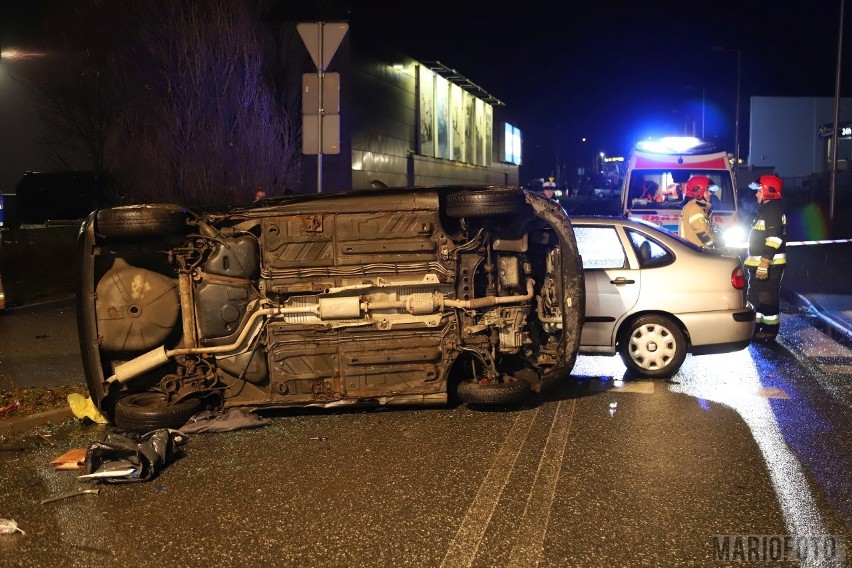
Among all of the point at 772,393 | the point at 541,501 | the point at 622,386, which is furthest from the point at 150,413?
the point at 772,393

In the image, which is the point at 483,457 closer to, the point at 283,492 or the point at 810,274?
the point at 283,492

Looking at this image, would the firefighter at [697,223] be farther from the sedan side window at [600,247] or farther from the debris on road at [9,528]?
the debris on road at [9,528]

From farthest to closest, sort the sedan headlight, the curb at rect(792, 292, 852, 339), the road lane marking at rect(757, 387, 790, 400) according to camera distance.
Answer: the sedan headlight → the curb at rect(792, 292, 852, 339) → the road lane marking at rect(757, 387, 790, 400)

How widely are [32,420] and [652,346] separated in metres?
5.65

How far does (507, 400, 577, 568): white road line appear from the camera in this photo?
4430mm

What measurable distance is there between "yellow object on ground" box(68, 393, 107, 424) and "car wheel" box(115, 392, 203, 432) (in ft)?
1.31

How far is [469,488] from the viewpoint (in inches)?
214

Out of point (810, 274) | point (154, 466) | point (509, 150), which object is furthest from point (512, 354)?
point (509, 150)

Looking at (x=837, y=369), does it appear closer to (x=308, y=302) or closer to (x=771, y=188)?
(x=771, y=188)

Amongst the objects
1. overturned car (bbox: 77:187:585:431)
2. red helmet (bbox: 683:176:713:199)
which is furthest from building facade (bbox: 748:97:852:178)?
overturned car (bbox: 77:187:585:431)

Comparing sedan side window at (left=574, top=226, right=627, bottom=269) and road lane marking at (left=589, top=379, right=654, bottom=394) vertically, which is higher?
sedan side window at (left=574, top=226, right=627, bottom=269)

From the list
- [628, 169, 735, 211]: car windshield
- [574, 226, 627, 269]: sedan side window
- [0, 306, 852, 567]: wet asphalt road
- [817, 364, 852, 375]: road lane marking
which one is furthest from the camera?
[628, 169, 735, 211]: car windshield

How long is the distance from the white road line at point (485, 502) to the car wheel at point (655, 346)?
200cm

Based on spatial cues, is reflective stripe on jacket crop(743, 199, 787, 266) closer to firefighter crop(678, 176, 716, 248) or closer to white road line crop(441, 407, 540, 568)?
firefighter crop(678, 176, 716, 248)
